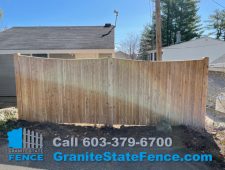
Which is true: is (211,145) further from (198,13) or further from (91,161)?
(198,13)

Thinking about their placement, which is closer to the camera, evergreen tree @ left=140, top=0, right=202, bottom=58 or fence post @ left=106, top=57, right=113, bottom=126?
fence post @ left=106, top=57, right=113, bottom=126

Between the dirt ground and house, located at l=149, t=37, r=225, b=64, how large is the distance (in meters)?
19.4

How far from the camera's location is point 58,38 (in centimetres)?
1140

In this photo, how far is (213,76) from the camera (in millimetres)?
9539

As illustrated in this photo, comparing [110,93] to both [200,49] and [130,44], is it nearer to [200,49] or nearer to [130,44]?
[200,49]

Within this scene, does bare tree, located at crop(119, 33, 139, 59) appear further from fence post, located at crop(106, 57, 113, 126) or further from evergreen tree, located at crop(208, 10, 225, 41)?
fence post, located at crop(106, 57, 113, 126)

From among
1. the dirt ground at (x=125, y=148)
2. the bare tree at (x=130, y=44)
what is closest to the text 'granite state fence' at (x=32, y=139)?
the dirt ground at (x=125, y=148)

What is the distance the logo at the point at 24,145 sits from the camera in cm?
428

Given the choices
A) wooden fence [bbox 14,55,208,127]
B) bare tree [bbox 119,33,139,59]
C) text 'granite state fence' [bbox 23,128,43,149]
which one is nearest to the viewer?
text 'granite state fence' [bbox 23,128,43,149]

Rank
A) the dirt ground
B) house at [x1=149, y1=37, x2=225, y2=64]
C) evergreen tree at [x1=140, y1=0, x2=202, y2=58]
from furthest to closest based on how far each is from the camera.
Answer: evergreen tree at [x1=140, y1=0, x2=202, y2=58]
house at [x1=149, y1=37, x2=225, y2=64]
the dirt ground

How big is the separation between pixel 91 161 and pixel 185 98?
284 centimetres

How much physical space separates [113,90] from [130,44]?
3841 centimetres

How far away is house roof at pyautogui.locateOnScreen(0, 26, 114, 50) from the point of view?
1029 cm

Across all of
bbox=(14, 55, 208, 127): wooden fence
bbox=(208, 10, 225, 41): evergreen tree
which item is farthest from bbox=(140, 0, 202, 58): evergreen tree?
bbox=(14, 55, 208, 127): wooden fence
